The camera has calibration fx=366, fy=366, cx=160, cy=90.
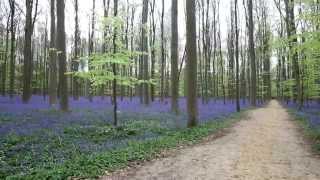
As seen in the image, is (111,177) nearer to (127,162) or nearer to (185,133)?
(127,162)

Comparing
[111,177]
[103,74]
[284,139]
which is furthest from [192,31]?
[111,177]

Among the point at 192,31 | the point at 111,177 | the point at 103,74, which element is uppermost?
the point at 192,31

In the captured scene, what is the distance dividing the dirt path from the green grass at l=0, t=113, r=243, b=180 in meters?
0.62

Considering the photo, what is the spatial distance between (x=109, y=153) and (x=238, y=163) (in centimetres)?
356

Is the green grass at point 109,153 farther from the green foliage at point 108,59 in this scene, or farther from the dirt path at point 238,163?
the green foliage at point 108,59

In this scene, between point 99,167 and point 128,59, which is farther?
point 128,59

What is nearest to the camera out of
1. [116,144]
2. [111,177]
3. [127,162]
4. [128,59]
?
[111,177]

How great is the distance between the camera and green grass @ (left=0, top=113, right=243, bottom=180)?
26.5ft

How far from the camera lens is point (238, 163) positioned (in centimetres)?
953

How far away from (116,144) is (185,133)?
374cm

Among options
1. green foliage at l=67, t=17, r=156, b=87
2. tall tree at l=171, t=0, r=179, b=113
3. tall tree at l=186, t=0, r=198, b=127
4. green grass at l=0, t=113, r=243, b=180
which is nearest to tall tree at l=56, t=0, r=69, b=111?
green foliage at l=67, t=17, r=156, b=87

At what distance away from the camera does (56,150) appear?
10.5 metres

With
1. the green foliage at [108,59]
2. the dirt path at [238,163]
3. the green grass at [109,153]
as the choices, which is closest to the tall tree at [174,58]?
the green grass at [109,153]

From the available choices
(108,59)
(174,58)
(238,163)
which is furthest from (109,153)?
(174,58)
